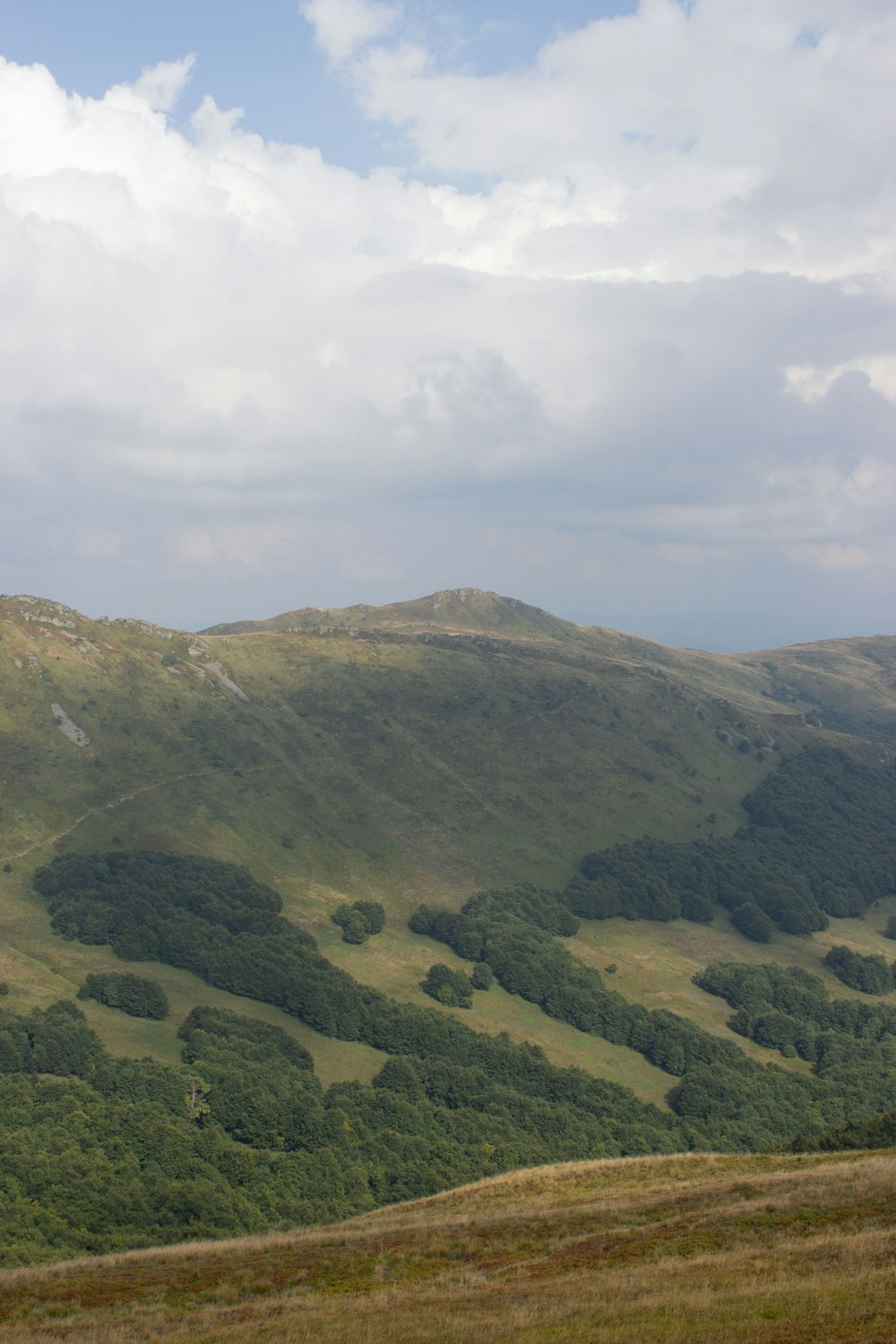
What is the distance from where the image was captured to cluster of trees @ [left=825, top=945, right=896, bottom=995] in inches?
6093

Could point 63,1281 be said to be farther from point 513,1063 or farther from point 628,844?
point 628,844

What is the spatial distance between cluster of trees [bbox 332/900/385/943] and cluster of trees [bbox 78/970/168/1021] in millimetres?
38742

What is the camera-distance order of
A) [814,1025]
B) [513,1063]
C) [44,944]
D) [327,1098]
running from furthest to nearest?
[814,1025]
[44,944]
[513,1063]
[327,1098]

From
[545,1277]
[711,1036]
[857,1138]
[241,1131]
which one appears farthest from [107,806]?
[545,1277]

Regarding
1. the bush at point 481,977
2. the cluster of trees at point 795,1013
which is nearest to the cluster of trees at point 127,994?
the bush at point 481,977

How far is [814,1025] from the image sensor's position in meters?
137

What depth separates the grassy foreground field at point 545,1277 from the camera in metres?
24.4

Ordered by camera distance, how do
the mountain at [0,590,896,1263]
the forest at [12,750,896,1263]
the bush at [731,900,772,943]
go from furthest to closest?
the bush at [731,900,772,943]
the mountain at [0,590,896,1263]
the forest at [12,750,896,1263]

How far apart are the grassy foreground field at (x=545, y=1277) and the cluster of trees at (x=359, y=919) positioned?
97.6 meters

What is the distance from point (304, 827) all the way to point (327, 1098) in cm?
8452

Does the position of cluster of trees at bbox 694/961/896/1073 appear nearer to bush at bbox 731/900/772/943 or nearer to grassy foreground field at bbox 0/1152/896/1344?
bush at bbox 731/900/772/943

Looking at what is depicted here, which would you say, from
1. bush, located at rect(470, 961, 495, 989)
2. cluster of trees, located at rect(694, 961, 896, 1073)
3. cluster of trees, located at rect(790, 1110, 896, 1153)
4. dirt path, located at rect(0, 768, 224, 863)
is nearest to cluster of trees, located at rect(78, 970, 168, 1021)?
dirt path, located at rect(0, 768, 224, 863)

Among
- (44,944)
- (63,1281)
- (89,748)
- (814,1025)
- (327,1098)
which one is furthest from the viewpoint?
(89,748)

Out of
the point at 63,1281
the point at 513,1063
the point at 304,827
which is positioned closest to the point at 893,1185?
the point at 63,1281
